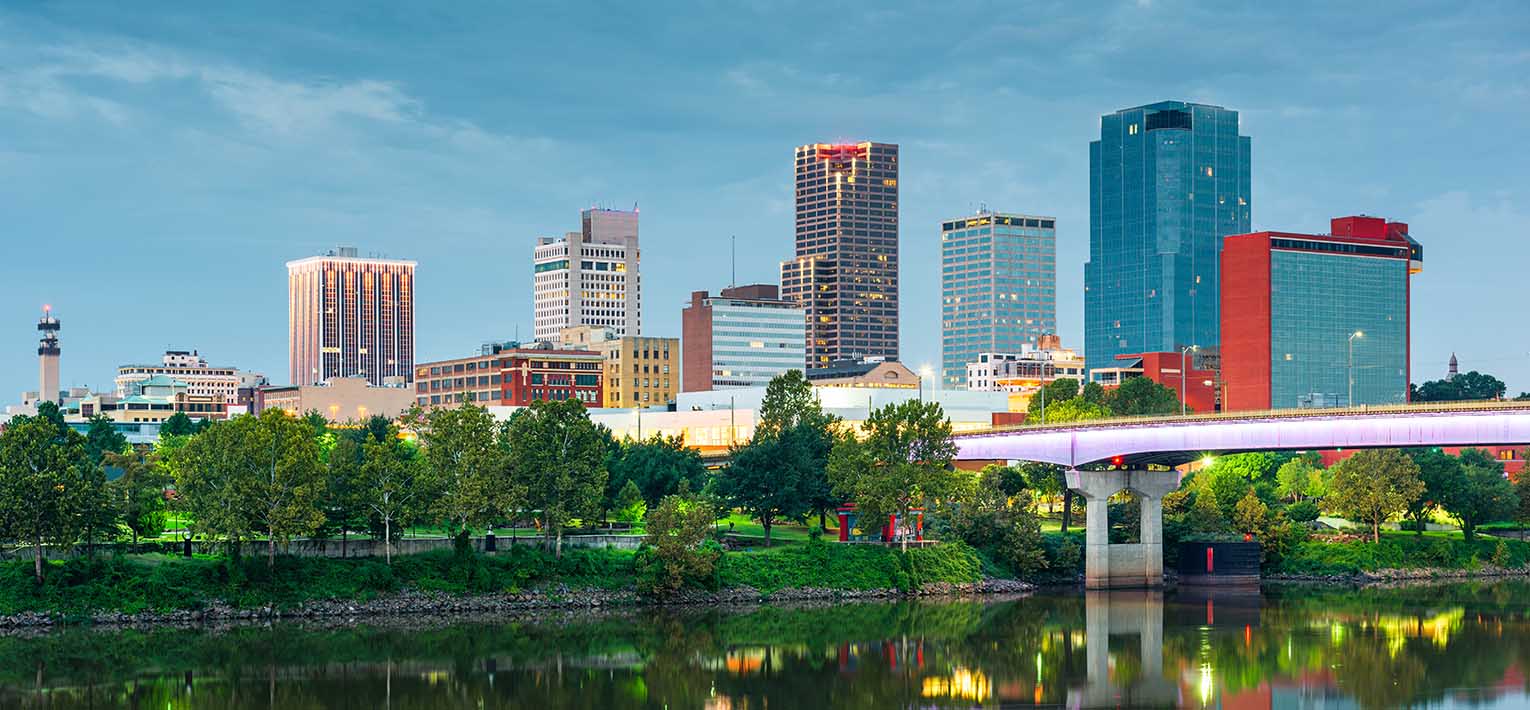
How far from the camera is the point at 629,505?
135 meters

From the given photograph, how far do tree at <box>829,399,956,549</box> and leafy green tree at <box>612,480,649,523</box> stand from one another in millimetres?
14456

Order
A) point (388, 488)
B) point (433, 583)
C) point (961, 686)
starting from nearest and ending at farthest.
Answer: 1. point (961, 686)
2. point (388, 488)
3. point (433, 583)

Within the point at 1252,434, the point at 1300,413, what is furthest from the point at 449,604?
the point at 1300,413

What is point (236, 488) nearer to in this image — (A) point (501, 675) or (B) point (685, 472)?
(A) point (501, 675)

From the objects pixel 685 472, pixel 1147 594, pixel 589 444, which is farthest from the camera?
pixel 685 472

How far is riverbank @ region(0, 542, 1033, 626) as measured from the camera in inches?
3945

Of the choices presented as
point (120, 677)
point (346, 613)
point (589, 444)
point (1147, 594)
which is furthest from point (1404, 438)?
point (120, 677)

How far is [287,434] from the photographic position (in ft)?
347

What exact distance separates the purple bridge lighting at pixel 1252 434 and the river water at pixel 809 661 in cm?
1233

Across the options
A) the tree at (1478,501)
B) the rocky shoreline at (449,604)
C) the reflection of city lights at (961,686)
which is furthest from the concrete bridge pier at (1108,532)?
the reflection of city lights at (961,686)

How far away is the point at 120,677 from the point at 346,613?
80.7 ft

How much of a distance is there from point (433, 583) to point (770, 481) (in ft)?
118

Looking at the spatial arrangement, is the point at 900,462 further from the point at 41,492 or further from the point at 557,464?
the point at 41,492

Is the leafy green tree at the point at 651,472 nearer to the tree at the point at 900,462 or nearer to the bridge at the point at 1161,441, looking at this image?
the tree at the point at 900,462
